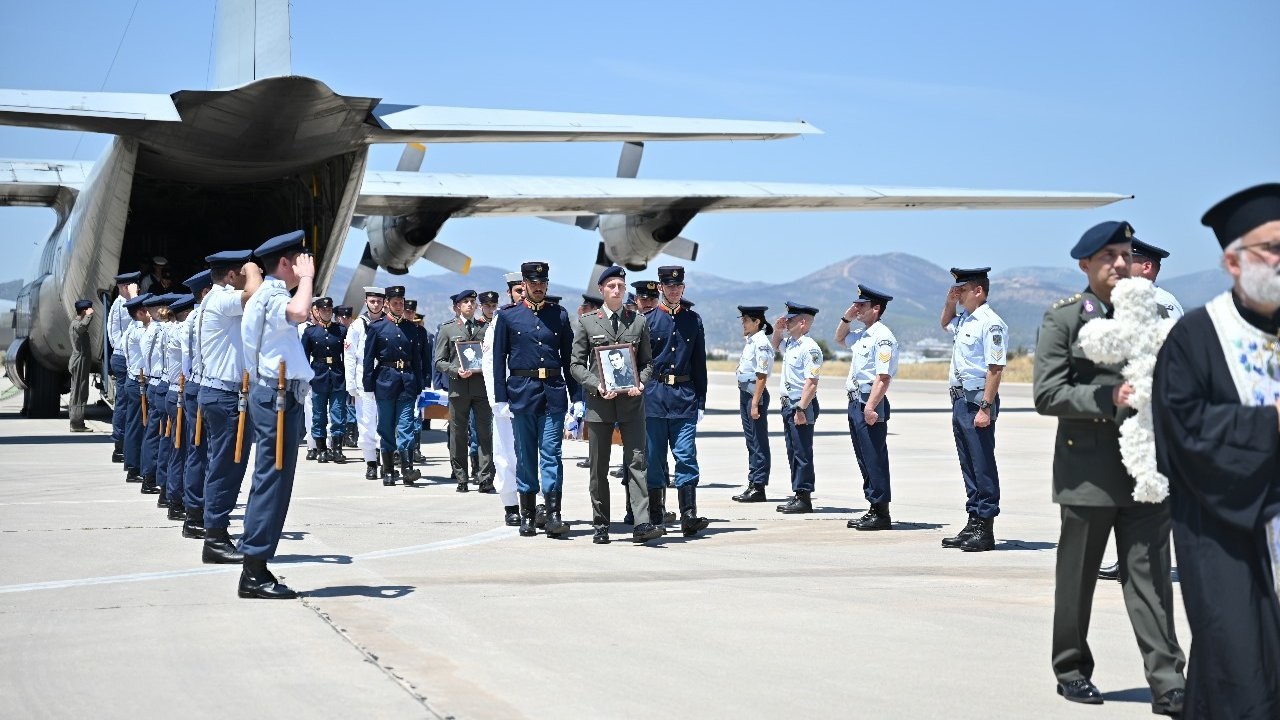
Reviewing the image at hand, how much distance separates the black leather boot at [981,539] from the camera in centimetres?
817

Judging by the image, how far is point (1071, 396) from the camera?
469 centimetres

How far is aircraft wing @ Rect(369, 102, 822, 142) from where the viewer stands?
14.4 meters

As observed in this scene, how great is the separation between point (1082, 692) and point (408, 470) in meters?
8.98

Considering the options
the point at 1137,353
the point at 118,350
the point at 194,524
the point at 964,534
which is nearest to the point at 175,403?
the point at 194,524

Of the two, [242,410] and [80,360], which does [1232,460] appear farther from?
[80,360]

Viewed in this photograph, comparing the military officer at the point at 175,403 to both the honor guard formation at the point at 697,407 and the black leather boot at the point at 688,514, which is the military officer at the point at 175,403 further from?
the black leather boot at the point at 688,514

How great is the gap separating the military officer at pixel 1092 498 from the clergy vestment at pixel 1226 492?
103 centimetres

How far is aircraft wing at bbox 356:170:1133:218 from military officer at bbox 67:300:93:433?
181 inches

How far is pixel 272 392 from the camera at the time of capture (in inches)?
260

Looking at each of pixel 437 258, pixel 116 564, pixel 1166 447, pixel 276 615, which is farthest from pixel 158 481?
pixel 437 258

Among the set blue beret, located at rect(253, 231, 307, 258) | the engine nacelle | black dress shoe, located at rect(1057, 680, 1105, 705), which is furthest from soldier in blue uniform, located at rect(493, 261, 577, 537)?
the engine nacelle

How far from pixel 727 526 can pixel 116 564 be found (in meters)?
4.24

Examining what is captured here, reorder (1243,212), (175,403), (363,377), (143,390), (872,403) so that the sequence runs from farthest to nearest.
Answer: (363,377)
(143,390)
(175,403)
(872,403)
(1243,212)

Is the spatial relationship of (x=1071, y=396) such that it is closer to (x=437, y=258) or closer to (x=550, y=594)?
(x=550, y=594)
